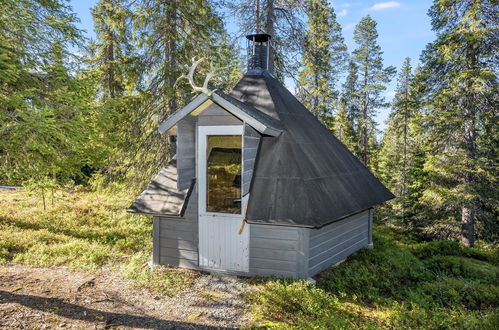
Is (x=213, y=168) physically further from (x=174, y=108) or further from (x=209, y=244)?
(x=174, y=108)

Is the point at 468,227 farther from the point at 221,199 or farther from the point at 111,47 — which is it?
the point at 111,47

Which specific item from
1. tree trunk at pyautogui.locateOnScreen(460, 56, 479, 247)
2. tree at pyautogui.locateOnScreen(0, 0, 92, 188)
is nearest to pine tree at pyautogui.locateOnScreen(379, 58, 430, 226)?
tree trunk at pyautogui.locateOnScreen(460, 56, 479, 247)

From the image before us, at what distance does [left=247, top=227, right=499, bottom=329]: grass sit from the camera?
498cm

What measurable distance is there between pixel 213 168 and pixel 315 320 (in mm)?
3659

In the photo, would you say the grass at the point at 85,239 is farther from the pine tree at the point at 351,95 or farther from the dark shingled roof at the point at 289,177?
the pine tree at the point at 351,95

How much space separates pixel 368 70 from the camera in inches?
1052

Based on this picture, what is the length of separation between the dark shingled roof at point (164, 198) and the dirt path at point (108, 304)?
5.10ft

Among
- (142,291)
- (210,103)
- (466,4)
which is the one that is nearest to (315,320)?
(142,291)

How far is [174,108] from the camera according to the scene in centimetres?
1121

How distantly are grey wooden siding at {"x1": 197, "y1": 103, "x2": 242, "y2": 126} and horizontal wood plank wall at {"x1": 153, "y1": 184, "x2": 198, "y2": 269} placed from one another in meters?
1.52

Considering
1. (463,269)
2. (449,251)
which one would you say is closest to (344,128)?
(449,251)

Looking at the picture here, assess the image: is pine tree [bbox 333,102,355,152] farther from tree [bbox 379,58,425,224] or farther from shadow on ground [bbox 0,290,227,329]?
shadow on ground [bbox 0,290,227,329]

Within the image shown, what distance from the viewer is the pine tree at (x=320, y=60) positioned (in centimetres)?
1276

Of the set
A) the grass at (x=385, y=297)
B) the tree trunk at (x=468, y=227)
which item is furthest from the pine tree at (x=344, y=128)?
the grass at (x=385, y=297)
